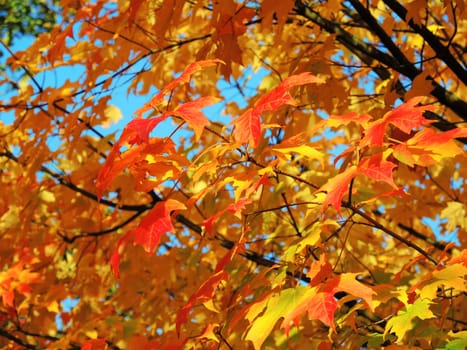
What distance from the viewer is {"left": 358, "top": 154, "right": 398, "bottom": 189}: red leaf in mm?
1348

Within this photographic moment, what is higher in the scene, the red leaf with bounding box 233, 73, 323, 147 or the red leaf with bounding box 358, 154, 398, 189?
the red leaf with bounding box 233, 73, 323, 147

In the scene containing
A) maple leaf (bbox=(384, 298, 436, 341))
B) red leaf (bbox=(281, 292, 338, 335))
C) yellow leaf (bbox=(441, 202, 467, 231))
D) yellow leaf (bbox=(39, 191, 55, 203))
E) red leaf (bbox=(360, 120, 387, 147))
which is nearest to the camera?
red leaf (bbox=(281, 292, 338, 335))

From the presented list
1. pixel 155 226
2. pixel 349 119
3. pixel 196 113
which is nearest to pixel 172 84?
pixel 196 113

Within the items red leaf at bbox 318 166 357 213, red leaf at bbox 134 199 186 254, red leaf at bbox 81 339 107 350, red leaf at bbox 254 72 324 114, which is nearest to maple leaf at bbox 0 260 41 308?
red leaf at bbox 81 339 107 350

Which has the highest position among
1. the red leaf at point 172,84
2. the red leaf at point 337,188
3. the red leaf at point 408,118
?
the red leaf at point 172,84

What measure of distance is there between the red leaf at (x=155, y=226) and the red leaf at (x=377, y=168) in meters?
0.48

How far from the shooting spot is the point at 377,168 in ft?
4.54

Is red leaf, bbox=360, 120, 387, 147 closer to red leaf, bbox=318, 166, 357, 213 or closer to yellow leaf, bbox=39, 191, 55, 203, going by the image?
red leaf, bbox=318, 166, 357, 213

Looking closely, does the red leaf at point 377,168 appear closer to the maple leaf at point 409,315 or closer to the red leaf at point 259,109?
the red leaf at point 259,109

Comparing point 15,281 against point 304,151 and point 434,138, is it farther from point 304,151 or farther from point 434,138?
point 434,138

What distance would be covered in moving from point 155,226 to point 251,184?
335 millimetres

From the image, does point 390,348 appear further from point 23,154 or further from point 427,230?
point 427,230

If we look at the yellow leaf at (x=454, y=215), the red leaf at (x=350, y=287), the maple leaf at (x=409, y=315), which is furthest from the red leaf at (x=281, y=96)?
the yellow leaf at (x=454, y=215)

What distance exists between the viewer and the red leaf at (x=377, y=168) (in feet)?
4.42
